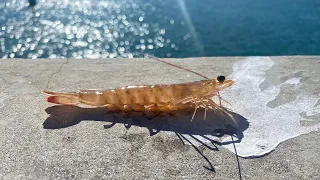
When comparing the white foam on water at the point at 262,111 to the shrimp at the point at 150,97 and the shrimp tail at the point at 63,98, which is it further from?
the shrimp tail at the point at 63,98

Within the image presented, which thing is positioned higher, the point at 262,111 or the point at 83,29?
the point at 262,111

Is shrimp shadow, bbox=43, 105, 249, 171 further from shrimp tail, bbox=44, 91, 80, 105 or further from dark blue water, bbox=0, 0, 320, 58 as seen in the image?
dark blue water, bbox=0, 0, 320, 58

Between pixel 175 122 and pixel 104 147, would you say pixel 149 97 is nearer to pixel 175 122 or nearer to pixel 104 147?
pixel 175 122

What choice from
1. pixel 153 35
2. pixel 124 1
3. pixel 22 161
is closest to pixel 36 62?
pixel 22 161

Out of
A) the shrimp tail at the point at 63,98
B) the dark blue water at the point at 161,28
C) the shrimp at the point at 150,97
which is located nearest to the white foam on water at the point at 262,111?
the shrimp at the point at 150,97

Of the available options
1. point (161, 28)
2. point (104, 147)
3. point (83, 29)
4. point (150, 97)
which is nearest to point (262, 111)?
point (150, 97)
